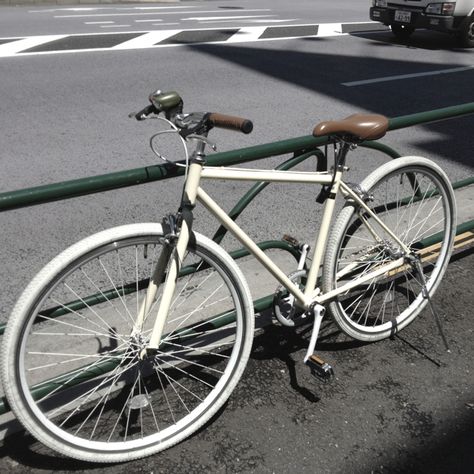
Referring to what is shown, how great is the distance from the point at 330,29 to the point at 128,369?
12.9 m

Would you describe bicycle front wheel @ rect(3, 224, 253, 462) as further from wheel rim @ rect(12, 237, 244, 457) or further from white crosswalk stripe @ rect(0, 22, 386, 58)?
white crosswalk stripe @ rect(0, 22, 386, 58)

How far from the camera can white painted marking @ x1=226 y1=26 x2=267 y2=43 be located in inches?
486

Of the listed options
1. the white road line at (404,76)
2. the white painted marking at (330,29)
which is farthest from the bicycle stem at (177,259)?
the white painted marking at (330,29)

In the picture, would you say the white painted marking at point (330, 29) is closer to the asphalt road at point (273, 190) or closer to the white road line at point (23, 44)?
the asphalt road at point (273, 190)

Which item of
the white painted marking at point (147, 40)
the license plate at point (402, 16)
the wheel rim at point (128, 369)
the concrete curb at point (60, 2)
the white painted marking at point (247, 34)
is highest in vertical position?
the wheel rim at point (128, 369)

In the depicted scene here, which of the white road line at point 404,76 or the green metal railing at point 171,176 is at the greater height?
the green metal railing at point 171,176

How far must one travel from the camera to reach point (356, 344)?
10.4 ft

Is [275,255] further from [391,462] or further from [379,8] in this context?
[379,8]

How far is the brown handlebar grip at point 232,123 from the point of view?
2057mm

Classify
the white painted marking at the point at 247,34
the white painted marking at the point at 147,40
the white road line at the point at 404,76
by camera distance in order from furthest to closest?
the white painted marking at the point at 247,34, the white painted marking at the point at 147,40, the white road line at the point at 404,76

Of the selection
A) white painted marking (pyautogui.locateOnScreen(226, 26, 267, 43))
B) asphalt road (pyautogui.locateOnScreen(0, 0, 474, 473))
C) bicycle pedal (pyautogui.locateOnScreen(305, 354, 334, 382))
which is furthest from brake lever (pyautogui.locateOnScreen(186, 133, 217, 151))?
white painted marking (pyautogui.locateOnScreen(226, 26, 267, 43))

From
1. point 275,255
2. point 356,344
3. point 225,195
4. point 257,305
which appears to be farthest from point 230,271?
point 225,195

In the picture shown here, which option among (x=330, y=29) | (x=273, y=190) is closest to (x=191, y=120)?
(x=273, y=190)

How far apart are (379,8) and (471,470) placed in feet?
39.2
